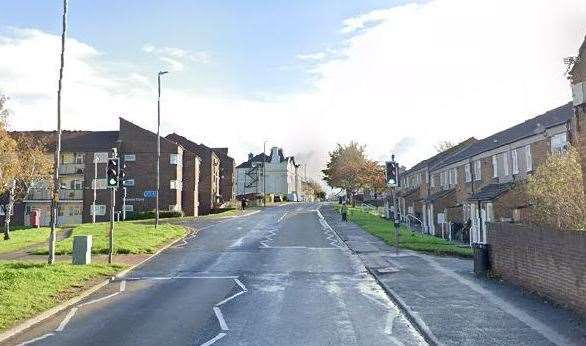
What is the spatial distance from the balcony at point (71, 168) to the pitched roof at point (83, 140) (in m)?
1.79

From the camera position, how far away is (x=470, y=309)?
1245 centimetres

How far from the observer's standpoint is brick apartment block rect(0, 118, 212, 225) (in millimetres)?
60031

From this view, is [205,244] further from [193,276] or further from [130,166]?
[130,166]

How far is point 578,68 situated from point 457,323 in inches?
290

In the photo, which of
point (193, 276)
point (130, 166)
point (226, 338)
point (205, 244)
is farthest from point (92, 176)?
point (226, 338)

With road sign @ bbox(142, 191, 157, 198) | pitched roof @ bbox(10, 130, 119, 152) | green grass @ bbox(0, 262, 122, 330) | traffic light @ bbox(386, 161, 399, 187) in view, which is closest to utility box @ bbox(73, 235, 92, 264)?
green grass @ bbox(0, 262, 122, 330)

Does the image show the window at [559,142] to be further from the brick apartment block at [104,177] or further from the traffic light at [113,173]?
the brick apartment block at [104,177]

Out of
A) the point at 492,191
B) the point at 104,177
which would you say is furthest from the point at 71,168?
the point at 492,191

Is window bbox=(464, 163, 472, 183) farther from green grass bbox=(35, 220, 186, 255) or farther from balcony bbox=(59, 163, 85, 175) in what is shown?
balcony bbox=(59, 163, 85, 175)

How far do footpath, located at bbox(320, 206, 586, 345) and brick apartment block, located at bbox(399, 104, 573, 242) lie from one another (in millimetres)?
7605

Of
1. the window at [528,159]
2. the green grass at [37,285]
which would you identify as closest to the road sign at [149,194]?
the green grass at [37,285]

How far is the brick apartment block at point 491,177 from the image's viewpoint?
88.5ft

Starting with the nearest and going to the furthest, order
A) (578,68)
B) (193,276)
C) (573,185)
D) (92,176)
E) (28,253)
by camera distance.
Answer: (578,68) → (573,185) → (193,276) → (28,253) → (92,176)

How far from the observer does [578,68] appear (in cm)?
1325
